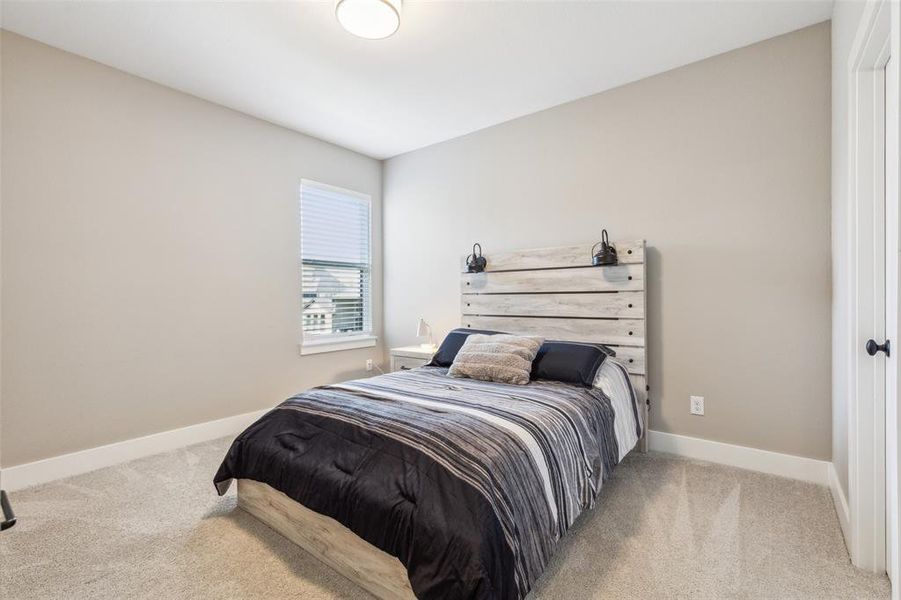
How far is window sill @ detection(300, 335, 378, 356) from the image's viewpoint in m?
3.87

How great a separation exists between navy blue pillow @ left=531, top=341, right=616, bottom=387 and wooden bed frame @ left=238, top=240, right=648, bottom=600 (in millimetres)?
300

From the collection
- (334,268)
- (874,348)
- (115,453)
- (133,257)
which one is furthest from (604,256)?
(115,453)

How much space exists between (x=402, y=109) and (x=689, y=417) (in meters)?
3.12

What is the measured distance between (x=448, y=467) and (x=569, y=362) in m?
1.34

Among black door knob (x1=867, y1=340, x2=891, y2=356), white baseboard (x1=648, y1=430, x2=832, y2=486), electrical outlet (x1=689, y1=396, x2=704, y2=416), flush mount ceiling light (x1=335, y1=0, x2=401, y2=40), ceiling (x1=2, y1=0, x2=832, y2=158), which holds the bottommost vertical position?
white baseboard (x1=648, y1=430, x2=832, y2=486)

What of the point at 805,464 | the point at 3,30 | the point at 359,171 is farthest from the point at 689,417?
the point at 3,30

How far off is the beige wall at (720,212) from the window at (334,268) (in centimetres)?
174

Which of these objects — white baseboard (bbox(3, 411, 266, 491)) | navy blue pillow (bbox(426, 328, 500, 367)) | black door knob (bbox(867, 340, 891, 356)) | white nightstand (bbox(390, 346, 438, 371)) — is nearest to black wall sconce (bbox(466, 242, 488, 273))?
navy blue pillow (bbox(426, 328, 500, 367))

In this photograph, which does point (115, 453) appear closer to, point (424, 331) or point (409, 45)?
point (424, 331)

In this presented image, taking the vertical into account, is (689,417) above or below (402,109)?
below

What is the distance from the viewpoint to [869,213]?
168cm

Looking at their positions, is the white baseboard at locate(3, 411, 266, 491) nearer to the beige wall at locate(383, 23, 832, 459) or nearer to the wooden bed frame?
the wooden bed frame

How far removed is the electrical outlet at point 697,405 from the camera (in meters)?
2.75

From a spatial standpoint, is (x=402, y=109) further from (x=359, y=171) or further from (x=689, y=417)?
(x=689, y=417)
